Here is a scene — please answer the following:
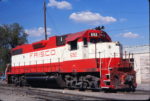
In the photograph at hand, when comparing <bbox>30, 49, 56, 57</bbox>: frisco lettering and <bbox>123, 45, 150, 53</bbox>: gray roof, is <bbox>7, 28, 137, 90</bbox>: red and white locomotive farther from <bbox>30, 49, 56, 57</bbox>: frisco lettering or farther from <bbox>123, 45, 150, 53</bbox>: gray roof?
<bbox>123, 45, 150, 53</bbox>: gray roof

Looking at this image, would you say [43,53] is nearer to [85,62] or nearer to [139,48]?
[85,62]

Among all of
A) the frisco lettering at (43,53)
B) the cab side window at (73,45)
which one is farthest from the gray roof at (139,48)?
the cab side window at (73,45)

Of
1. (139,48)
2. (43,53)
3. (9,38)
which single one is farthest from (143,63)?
(9,38)

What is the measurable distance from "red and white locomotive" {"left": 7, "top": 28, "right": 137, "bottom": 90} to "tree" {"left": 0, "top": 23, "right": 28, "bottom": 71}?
22446 millimetres

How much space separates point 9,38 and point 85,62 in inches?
1151

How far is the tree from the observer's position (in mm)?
40384

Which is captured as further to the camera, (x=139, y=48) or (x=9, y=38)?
(x=9, y=38)

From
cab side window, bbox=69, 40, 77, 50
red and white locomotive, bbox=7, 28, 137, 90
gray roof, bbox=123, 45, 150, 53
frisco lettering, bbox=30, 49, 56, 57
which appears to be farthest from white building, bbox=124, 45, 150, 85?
cab side window, bbox=69, 40, 77, 50

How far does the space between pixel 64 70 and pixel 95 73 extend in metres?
2.68

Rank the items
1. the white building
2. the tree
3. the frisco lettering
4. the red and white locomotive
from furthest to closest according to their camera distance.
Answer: the tree < the white building < the frisco lettering < the red and white locomotive

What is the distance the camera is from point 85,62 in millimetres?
15055

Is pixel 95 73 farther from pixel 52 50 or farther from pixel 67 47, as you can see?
pixel 52 50

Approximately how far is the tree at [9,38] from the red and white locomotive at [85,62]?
22446 mm

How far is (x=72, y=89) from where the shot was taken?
1650 centimetres
